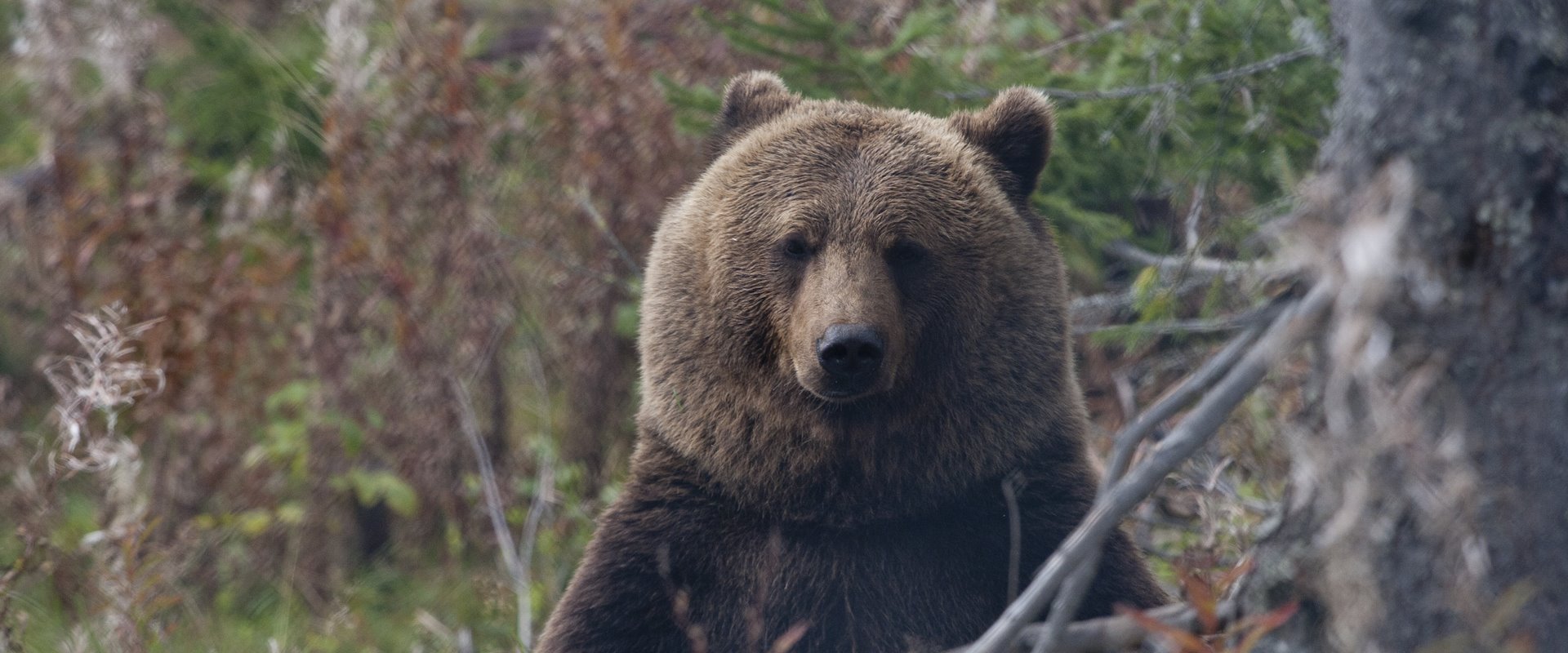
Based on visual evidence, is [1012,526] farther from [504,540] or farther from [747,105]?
[504,540]

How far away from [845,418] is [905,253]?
0.45m

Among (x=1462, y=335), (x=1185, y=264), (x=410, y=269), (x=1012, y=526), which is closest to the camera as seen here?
(x=1462, y=335)

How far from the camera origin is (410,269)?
19.5 feet

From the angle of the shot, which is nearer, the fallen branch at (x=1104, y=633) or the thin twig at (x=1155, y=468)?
the thin twig at (x=1155, y=468)

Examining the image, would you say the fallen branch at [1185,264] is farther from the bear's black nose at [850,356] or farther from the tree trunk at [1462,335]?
the bear's black nose at [850,356]

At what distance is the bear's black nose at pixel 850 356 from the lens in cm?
292

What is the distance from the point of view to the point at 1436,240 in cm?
183

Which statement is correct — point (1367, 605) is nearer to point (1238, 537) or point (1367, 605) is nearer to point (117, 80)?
point (1238, 537)

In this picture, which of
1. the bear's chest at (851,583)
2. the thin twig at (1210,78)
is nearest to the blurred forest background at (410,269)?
the thin twig at (1210,78)

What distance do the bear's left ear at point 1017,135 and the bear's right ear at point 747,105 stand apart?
0.53 m

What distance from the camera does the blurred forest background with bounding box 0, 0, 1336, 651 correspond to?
16.2ft

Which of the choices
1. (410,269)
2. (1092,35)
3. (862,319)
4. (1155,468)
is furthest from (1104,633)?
(410,269)

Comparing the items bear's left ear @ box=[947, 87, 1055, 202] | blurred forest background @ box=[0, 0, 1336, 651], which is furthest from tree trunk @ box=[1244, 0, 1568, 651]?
blurred forest background @ box=[0, 0, 1336, 651]

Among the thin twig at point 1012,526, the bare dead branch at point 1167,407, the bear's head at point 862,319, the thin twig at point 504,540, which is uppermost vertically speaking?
the bare dead branch at point 1167,407
